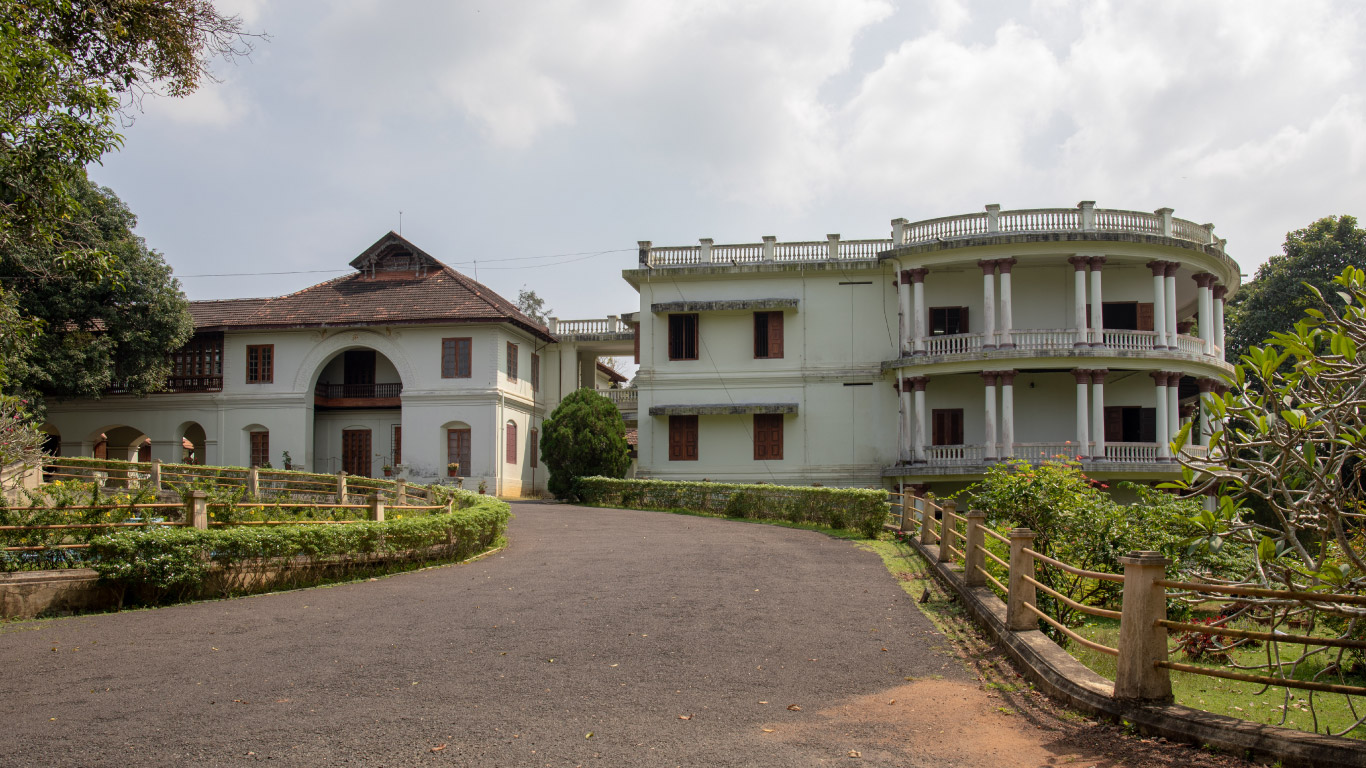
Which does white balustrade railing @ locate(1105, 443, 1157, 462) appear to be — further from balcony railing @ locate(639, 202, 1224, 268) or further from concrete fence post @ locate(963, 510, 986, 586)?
concrete fence post @ locate(963, 510, 986, 586)

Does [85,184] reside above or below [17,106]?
Answer: above

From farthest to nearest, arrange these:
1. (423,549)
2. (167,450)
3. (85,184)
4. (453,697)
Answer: (167,450), (85,184), (423,549), (453,697)

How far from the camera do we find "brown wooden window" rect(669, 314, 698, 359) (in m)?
29.9

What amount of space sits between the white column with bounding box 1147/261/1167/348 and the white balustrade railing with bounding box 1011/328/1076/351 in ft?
7.52

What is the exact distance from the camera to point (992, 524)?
1248 centimetres

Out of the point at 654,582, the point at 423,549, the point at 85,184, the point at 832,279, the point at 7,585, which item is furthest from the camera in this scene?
the point at 832,279

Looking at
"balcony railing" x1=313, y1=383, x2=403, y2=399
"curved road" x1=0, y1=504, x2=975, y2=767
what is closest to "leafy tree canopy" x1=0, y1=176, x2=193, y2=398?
"balcony railing" x1=313, y1=383, x2=403, y2=399

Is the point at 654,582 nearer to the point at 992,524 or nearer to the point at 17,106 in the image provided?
the point at 992,524

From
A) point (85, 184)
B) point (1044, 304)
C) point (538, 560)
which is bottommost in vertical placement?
point (538, 560)

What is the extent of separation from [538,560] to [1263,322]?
33163 mm

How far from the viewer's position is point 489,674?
7.52 metres

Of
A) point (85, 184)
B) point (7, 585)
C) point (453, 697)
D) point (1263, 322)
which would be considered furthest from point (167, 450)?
point (1263, 322)

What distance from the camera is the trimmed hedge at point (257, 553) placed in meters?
11.1

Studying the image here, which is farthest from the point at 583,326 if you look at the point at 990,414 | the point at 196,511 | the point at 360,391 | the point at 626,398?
the point at 196,511
